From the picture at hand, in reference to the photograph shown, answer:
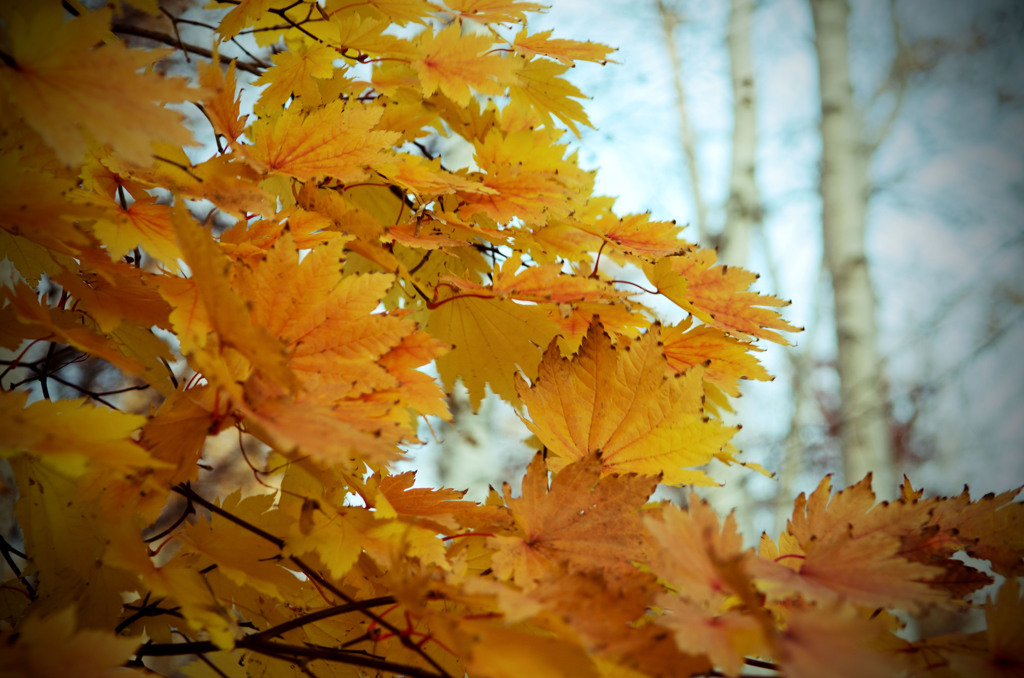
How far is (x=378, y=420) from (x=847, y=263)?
13.9 feet

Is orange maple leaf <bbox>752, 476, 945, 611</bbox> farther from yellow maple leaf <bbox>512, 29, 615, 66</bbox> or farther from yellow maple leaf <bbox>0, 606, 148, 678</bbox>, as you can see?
yellow maple leaf <bbox>512, 29, 615, 66</bbox>

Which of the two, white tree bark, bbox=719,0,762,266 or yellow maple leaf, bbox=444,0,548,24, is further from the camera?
white tree bark, bbox=719,0,762,266

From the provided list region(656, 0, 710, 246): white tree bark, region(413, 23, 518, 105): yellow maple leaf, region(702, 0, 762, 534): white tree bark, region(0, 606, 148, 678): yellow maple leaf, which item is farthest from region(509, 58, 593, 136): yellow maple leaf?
region(656, 0, 710, 246): white tree bark

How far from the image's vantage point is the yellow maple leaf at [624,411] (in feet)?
1.44

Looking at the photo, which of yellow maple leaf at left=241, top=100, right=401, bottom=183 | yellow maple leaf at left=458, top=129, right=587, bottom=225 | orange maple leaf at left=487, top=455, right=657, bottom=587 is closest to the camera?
orange maple leaf at left=487, top=455, right=657, bottom=587

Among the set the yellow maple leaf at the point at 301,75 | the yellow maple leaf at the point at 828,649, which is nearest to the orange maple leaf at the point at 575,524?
the yellow maple leaf at the point at 828,649

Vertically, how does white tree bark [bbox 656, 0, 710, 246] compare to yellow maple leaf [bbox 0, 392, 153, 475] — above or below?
above

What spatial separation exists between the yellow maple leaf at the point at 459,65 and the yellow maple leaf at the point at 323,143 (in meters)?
0.09

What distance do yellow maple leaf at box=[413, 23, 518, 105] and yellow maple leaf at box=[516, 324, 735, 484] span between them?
31cm

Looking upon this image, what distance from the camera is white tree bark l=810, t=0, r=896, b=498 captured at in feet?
11.9

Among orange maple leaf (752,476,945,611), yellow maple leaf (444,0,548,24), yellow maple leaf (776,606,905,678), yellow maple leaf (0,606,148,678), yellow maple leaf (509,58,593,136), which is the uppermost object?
yellow maple leaf (509,58,593,136)

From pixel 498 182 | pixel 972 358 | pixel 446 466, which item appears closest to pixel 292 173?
pixel 498 182

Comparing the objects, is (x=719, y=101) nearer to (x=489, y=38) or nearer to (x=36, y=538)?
(x=489, y=38)

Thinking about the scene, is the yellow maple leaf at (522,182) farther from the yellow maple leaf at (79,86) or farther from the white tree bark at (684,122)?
the white tree bark at (684,122)
